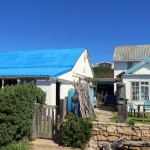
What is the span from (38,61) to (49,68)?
266 centimetres

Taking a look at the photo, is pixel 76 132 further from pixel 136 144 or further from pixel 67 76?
pixel 67 76

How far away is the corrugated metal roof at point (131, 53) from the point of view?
36.5 m

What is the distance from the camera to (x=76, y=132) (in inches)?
374

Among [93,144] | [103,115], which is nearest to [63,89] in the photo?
[103,115]

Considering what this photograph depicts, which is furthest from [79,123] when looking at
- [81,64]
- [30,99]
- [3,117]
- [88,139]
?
[81,64]

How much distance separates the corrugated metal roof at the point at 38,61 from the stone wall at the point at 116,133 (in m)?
7.40

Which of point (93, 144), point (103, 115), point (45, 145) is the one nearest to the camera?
point (45, 145)

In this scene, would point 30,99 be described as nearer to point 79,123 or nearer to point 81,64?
point 79,123

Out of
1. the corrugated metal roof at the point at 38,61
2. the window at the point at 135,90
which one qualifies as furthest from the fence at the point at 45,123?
the window at the point at 135,90

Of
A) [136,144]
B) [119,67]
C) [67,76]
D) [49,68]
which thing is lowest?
[136,144]

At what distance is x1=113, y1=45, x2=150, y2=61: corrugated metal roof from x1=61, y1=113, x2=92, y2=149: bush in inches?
1104

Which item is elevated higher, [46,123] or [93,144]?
[46,123]

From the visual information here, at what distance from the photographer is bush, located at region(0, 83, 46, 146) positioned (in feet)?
30.8

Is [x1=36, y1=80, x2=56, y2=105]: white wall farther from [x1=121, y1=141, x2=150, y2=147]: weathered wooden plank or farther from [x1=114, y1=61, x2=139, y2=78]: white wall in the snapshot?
[x1=114, y1=61, x2=139, y2=78]: white wall
